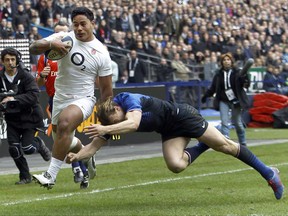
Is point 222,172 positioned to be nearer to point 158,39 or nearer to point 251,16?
point 158,39

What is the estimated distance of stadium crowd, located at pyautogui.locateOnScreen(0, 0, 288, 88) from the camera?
28625 millimetres

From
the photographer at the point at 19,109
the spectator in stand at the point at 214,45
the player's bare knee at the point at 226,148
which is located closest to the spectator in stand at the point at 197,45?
the spectator in stand at the point at 214,45

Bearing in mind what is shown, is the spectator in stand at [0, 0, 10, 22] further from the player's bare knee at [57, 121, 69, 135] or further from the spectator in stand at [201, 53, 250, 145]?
the player's bare knee at [57, 121, 69, 135]

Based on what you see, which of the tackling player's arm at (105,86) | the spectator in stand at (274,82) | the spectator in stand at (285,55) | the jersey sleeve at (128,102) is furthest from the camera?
the spectator in stand at (285,55)

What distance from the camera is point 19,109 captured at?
13773mm

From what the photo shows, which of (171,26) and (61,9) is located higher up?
(61,9)

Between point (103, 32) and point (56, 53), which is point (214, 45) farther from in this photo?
point (56, 53)

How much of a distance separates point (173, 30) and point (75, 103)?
23019mm

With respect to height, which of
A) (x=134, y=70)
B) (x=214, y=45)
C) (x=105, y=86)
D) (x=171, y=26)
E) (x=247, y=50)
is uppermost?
(x=105, y=86)

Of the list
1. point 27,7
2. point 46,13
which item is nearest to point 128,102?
point 27,7

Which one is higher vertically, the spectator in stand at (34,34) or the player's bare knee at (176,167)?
the player's bare knee at (176,167)

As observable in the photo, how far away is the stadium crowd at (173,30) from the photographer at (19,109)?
11.1 meters

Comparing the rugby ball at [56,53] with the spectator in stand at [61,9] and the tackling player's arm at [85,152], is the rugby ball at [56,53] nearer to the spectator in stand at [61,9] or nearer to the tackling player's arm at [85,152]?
the tackling player's arm at [85,152]

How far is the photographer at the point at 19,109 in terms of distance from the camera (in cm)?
1364
